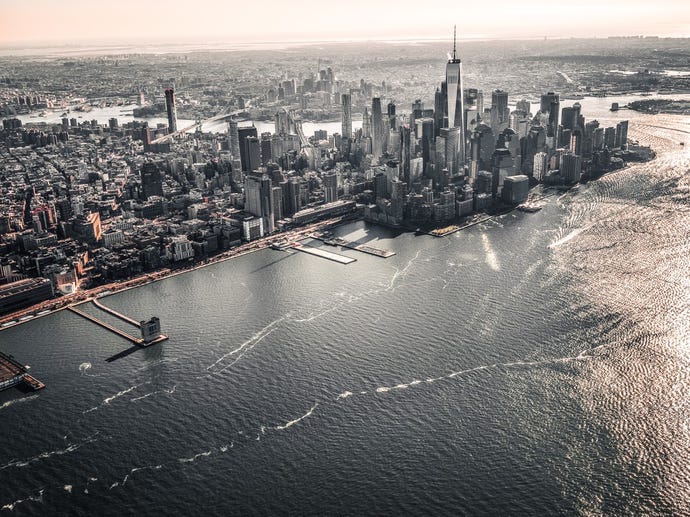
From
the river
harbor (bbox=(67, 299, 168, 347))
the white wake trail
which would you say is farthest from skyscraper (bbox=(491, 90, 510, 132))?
the white wake trail

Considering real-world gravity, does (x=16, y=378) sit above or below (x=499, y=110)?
below

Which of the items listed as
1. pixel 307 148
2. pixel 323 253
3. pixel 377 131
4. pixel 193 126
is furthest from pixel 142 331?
pixel 193 126

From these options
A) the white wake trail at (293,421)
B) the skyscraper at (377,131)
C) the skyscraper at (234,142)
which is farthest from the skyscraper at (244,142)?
the white wake trail at (293,421)

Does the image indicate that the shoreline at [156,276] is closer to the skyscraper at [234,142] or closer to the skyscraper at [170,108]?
the skyscraper at [234,142]

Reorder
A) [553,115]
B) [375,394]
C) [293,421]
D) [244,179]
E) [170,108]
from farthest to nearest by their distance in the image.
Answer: [170,108], [553,115], [244,179], [375,394], [293,421]

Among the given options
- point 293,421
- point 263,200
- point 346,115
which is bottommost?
point 293,421

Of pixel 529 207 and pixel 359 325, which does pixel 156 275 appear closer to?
pixel 359 325
